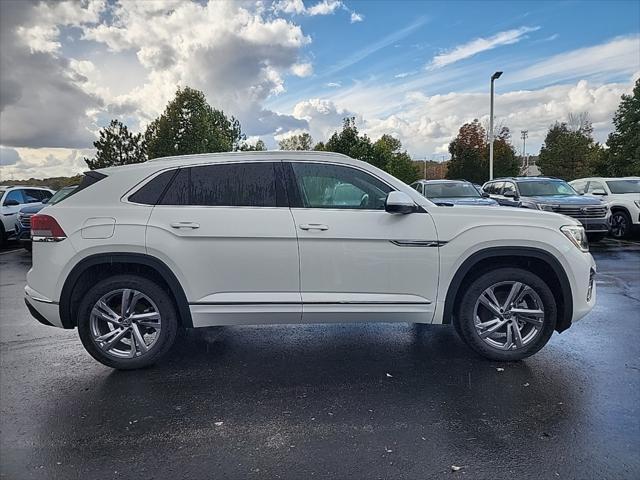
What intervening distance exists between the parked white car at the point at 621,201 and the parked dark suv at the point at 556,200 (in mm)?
637

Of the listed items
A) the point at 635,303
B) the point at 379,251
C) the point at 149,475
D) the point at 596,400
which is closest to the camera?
the point at 149,475

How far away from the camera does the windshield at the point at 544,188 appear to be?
504 inches

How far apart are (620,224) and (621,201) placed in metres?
0.67

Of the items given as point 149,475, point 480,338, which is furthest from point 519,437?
point 149,475

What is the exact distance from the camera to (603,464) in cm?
266

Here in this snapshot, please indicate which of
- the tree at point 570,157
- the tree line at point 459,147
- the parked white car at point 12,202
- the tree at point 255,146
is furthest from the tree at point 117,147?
the tree at point 570,157

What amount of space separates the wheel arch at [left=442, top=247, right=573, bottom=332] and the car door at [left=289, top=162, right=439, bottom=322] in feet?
0.63

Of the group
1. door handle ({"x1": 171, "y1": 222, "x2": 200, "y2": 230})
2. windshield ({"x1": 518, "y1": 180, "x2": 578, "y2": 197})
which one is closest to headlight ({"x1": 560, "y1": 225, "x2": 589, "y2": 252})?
door handle ({"x1": 171, "y1": 222, "x2": 200, "y2": 230})

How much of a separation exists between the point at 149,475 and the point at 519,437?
2.27 meters

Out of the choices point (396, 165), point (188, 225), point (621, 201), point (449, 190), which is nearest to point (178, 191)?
point (188, 225)

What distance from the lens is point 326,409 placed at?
334cm

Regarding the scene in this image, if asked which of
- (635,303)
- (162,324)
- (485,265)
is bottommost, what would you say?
Result: (635,303)

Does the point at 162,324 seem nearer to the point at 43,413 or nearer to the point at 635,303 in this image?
the point at 43,413

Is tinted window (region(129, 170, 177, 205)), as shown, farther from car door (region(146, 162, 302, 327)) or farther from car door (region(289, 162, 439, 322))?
car door (region(289, 162, 439, 322))
